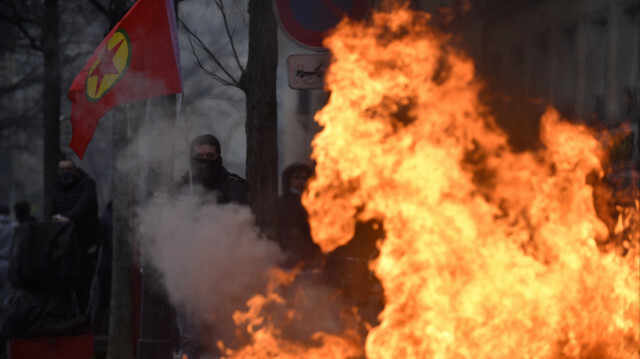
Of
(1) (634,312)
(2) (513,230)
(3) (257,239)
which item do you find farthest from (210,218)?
(1) (634,312)

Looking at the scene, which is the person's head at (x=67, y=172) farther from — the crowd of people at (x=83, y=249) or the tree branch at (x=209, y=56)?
the tree branch at (x=209, y=56)

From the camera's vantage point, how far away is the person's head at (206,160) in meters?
6.48

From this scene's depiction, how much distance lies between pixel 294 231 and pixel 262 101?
1.32 m

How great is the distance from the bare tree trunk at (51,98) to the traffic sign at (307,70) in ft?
37.6

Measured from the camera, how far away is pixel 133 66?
6113mm

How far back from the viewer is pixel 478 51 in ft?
40.9

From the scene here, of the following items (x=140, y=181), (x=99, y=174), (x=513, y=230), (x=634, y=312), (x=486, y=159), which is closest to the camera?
(x=634, y=312)

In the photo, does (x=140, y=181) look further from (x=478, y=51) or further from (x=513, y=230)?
(x=478, y=51)

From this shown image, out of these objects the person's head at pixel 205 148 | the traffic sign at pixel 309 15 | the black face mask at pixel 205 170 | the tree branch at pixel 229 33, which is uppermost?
the tree branch at pixel 229 33

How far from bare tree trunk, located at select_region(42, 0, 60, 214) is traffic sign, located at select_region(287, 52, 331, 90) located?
1147 cm

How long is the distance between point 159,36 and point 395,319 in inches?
102

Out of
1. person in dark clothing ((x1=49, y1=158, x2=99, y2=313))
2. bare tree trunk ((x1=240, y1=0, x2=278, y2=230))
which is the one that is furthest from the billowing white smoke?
person in dark clothing ((x1=49, y1=158, x2=99, y2=313))

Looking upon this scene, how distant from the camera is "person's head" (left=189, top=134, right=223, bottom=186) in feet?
21.3

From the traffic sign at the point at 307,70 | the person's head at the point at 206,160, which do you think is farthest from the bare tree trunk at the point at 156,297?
the traffic sign at the point at 307,70
